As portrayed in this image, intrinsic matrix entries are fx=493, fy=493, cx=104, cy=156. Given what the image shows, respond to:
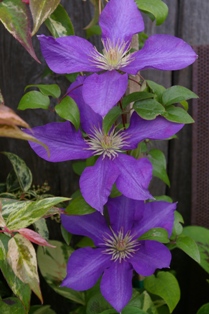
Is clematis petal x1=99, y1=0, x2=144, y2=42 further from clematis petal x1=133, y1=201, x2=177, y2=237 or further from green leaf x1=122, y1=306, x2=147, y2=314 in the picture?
green leaf x1=122, y1=306, x2=147, y2=314

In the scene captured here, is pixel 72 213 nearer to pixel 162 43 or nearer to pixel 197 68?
pixel 162 43

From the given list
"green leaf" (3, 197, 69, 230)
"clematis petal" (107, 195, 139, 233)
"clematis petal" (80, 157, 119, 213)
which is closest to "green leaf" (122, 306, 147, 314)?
"clematis petal" (107, 195, 139, 233)

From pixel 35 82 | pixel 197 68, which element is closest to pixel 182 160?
pixel 197 68

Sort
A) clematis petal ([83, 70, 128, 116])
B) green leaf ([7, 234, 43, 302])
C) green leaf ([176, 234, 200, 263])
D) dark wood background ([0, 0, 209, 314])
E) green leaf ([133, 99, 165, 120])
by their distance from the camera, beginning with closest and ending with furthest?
green leaf ([7, 234, 43, 302]) → clematis petal ([83, 70, 128, 116]) → green leaf ([133, 99, 165, 120]) → green leaf ([176, 234, 200, 263]) → dark wood background ([0, 0, 209, 314])

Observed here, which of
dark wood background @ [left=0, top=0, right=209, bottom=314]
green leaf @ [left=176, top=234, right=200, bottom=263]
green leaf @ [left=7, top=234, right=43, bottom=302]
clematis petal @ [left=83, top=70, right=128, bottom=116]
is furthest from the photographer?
dark wood background @ [left=0, top=0, right=209, bottom=314]

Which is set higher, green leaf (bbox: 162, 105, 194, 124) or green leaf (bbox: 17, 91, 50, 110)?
green leaf (bbox: 17, 91, 50, 110)

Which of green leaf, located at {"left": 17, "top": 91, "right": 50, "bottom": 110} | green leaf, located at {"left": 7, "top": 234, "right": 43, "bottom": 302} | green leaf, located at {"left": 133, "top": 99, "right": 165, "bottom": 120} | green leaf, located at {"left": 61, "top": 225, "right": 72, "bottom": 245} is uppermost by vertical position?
green leaf, located at {"left": 17, "top": 91, "right": 50, "bottom": 110}

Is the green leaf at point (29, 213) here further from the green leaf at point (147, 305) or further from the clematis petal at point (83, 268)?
the green leaf at point (147, 305)
